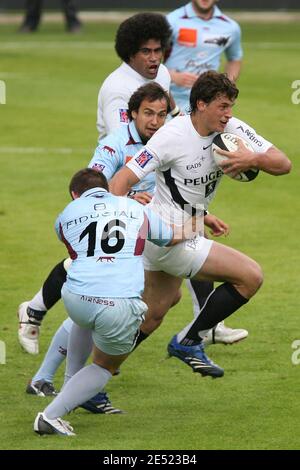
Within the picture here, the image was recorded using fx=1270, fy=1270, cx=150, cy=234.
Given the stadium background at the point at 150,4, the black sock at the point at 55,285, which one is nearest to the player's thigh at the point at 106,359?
the black sock at the point at 55,285

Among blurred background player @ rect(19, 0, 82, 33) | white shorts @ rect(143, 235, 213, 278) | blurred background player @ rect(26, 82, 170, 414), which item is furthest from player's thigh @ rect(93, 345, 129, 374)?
blurred background player @ rect(19, 0, 82, 33)

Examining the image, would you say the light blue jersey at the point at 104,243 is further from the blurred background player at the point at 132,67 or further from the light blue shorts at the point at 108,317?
the blurred background player at the point at 132,67

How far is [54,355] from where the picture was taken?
8594 mm

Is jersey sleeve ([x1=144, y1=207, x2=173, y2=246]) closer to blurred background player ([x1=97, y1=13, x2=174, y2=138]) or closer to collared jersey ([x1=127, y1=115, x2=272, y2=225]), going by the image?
collared jersey ([x1=127, y1=115, x2=272, y2=225])

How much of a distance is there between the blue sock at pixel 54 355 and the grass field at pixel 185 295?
18 cm

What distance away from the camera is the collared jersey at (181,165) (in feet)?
27.0

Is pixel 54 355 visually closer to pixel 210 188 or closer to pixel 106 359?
pixel 106 359

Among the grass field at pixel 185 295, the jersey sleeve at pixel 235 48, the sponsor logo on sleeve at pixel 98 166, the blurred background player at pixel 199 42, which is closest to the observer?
the grass field at pixel 185 295

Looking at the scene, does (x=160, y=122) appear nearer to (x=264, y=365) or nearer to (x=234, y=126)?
(x=234, y=126)

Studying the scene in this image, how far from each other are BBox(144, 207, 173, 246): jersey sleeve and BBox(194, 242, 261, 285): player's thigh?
61 centimetres

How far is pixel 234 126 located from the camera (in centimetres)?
845

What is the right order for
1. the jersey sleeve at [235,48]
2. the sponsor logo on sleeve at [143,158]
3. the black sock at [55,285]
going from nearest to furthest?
the sponsor logo on sleeve at [143,158] → the black sock at [55,285] → the jersey sleeve at [235,48]
